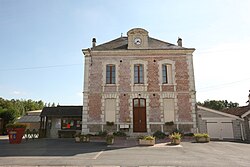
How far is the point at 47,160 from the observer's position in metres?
6.69

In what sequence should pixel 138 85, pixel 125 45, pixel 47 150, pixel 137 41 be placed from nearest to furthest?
pixel 47 150
pixel 138 85
pixel 137 41
pixel 125 45

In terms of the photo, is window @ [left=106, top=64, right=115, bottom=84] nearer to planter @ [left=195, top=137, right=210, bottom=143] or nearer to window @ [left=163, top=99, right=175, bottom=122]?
window @ [left=163, top=99, right=175, bottom=122]

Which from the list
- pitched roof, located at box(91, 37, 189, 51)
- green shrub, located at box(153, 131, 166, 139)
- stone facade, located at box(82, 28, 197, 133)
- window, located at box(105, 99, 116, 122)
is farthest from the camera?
pitched roof, located at box(91, 37, 189, 51)

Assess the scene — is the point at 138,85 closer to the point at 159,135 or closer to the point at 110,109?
the point at 110,109

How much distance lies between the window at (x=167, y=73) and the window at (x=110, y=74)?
13.3 feet

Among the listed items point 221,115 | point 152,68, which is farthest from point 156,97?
point 221,115

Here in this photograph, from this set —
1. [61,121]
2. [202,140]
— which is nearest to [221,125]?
[202,140]

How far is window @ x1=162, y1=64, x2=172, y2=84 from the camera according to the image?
50.7ft

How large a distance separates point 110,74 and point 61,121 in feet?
21.7

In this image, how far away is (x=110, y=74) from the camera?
15.7 metres

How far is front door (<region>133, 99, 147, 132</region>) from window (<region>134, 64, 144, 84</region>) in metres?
1.53

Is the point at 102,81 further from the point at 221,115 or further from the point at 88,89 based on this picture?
the point at 221,115

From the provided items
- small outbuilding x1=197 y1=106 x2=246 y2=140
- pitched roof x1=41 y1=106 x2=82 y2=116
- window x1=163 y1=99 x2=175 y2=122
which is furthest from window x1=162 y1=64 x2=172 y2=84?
pitched roof x1=41 y1=106 x2=82 y2=116

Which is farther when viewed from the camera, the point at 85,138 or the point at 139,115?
the point at 139,115
